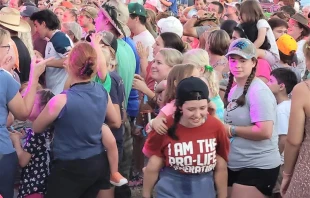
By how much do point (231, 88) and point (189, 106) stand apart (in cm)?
133

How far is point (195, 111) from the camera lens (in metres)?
3.48

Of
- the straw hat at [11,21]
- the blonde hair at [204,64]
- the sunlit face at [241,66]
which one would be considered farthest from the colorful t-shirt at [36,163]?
the straw hat at [11,21]

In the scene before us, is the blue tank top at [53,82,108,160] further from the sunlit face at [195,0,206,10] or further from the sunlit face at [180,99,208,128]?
the sunlit face at [195,0,206,10]

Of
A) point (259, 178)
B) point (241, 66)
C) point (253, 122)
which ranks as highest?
point (241, 66)

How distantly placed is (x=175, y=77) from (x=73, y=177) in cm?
107

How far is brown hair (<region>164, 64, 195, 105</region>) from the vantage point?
3.85 meters

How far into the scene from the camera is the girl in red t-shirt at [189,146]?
349 cm

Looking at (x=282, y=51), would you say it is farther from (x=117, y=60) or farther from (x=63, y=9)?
(x=63, y=9)

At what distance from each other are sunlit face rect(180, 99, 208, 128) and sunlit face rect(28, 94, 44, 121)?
1.27m

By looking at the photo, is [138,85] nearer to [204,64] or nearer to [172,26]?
[204,64]

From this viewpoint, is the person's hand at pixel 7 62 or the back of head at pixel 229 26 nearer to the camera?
the person's hand at pixel 7 62

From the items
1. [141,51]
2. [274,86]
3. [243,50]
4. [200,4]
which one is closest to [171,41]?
[141,51]

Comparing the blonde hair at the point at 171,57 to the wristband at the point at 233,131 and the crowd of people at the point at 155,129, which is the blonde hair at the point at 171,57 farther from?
the wristband at the point at 233,131

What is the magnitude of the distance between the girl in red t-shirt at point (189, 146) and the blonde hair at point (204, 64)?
2.13 ft
